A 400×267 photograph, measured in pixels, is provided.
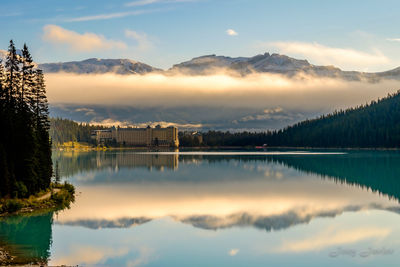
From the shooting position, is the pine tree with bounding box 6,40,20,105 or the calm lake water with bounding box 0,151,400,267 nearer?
the calm lake water with bounding box 0,151,400,267

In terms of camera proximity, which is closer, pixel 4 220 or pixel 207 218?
pixel 4 220

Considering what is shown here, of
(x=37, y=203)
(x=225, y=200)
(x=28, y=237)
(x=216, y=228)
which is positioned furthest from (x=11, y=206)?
(x=225, y=200)

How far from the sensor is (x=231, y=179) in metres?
96.4

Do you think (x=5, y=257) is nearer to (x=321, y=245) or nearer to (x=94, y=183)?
(x=321, y=245)

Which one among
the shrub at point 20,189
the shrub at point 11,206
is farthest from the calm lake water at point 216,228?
the shrub at point 20,189

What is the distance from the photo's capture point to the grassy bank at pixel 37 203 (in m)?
51.0

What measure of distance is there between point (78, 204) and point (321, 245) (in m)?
32.7

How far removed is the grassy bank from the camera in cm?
5097

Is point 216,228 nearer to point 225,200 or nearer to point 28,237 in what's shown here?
point 28,237

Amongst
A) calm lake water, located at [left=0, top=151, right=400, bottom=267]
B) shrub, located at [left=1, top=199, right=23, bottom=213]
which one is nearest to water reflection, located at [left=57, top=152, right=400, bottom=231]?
calm lake water, located at [left=0, top=151, right=400, bottom=267]

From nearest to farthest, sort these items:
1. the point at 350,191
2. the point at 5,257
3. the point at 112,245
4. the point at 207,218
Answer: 1. the point at 5,257
2. the point at 112,245
3. the point at 207,218
4. the point at 350,191

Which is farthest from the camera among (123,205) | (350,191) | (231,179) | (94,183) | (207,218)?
(231,179)

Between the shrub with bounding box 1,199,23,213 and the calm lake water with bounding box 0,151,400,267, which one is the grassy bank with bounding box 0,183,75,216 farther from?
the calm lake water with bounding box 0,151,400,267

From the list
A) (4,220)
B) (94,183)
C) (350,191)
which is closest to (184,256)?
(4,220)
